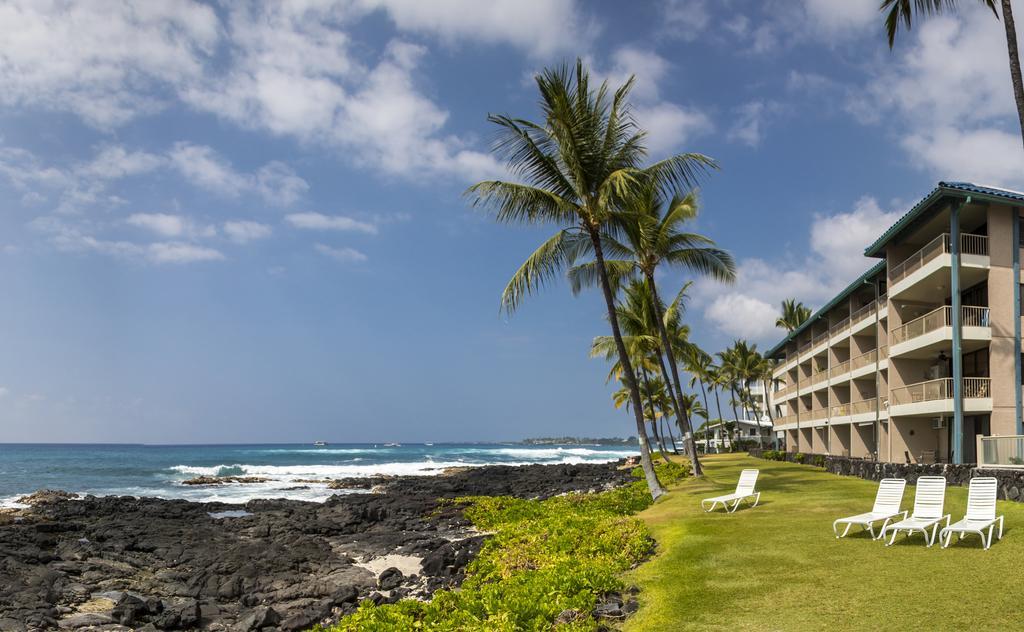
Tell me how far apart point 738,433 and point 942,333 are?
169 ft

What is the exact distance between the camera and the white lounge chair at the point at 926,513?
1057cm

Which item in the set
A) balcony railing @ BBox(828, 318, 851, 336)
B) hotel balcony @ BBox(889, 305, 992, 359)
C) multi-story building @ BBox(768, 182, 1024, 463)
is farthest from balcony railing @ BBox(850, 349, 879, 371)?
hotel balcony @ BBox(889, 305, 992, 359)

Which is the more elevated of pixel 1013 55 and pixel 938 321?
pixel 1013 55

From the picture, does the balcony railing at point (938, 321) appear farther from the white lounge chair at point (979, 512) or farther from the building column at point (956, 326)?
the white lounge chair at point (979, 512)

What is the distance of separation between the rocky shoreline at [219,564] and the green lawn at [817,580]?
4522mm

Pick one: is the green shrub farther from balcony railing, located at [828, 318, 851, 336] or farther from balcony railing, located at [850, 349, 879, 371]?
balcony railing, located at [828, 318, 851, 336]

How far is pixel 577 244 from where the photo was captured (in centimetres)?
2011

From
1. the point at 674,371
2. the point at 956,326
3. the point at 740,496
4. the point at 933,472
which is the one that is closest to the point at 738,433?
the point at 674,371

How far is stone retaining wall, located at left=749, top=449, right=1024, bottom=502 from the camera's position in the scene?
15.6m

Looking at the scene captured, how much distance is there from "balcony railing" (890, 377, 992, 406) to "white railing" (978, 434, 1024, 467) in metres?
3.36

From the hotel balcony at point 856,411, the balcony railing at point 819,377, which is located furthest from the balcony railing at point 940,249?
the balcony railing at point 819,377

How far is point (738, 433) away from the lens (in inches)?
2830

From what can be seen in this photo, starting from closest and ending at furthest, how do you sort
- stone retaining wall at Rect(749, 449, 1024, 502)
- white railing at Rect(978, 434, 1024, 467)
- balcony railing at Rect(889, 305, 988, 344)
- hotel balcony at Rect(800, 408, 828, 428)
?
1. stone retaining wall at Rect(749, 449, 1024, 502)
2. white railing at Rect(978, 434, 1024, 467)
3. balcony railing at Rect(889, 305, 988, 344)
4. hotel balcony at Rect(800, 408, 828, 428)

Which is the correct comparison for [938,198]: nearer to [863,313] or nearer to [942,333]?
[942,333]
